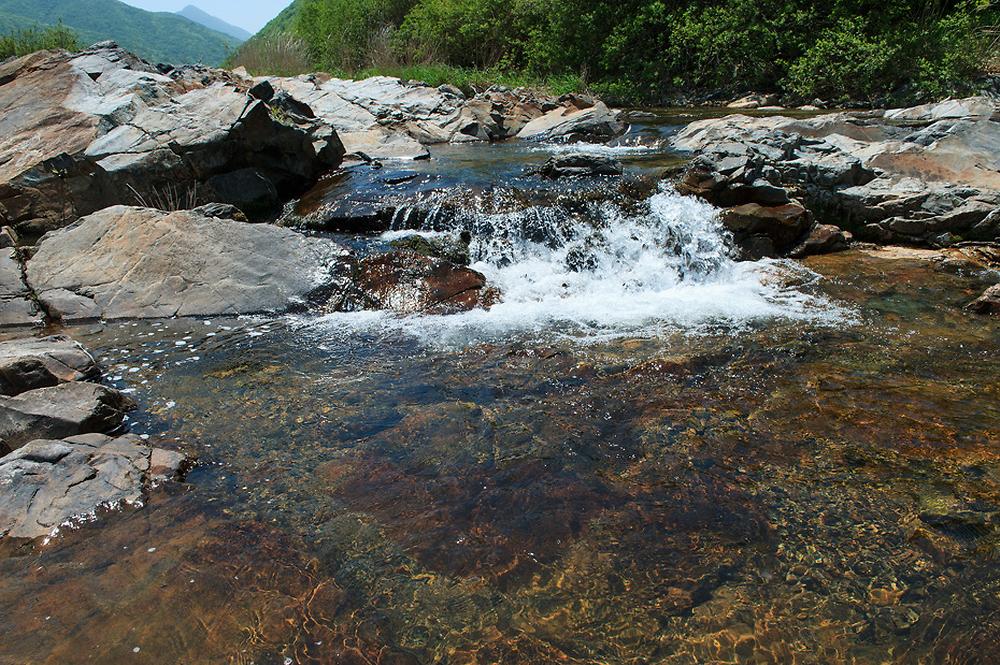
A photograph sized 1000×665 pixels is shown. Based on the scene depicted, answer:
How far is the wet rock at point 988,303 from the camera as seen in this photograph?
223 inches

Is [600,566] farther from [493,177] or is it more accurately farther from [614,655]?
[493,177]

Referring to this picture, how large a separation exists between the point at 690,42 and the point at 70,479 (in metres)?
20.6

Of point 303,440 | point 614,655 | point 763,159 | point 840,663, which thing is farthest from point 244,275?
point 763,159

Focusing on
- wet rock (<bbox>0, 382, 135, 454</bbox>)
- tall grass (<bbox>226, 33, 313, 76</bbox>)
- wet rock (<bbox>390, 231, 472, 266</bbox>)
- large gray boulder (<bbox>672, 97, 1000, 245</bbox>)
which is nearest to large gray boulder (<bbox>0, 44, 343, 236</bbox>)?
wet rock (<bbox>390, 231, 472, 266</bbox>)

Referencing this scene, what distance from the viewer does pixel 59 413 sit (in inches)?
149

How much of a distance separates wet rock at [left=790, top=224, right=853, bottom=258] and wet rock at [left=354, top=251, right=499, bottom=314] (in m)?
3.89

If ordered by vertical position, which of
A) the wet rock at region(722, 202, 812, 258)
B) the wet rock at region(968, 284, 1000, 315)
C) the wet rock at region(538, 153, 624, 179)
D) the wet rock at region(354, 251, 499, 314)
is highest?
the wet rock at region(538, 153, 624, 179)

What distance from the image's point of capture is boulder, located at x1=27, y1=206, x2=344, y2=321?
245 inches

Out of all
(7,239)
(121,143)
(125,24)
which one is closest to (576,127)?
(121,143)

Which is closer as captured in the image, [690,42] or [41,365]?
[41,365]

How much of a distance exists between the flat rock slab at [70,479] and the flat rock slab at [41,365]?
83cm

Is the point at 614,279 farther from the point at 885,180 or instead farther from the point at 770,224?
the point at 885,180

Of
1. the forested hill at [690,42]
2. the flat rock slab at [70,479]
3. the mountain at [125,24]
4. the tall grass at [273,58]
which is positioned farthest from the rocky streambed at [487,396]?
the mountain at [125,24]

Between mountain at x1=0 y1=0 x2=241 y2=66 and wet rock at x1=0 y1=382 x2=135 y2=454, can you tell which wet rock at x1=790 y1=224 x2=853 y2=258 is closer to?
Answer: wet rock at x1=0 y1=382 x2=135 y2=454
